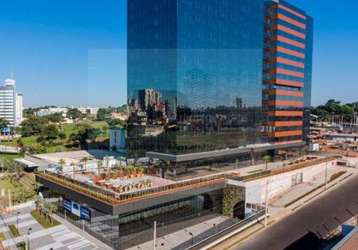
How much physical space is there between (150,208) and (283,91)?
1620 inches

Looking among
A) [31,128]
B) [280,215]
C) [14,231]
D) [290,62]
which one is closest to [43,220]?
[14,231]

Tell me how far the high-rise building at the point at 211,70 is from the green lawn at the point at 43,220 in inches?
608

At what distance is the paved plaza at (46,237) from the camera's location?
99.7ft

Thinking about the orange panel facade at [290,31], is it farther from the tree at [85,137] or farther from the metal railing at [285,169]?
the tree at [85,137]

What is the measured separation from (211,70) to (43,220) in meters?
30.6

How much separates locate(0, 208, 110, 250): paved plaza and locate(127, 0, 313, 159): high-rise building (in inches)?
617

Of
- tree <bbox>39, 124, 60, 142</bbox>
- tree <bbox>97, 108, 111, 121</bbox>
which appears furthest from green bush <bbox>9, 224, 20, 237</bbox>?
tree <bbox>97, 108, 111, 121</bbox>

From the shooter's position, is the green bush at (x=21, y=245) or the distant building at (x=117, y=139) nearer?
the green bush at (x=21, y=245)

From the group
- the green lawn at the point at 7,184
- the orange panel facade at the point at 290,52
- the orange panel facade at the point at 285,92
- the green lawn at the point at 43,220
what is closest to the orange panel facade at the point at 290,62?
the orange panel facade at the point at 290,52

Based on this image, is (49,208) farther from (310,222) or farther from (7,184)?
(310,222)

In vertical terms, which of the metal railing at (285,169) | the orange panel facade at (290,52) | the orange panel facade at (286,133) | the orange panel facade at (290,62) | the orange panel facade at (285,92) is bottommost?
the metal railing at (285,169)

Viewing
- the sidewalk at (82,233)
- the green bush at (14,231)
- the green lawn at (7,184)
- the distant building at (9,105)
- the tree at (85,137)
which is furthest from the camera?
the distant building at (9,105)

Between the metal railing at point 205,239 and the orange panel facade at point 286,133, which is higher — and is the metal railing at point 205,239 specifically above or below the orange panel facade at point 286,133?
below

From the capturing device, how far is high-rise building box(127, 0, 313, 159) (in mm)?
41938
